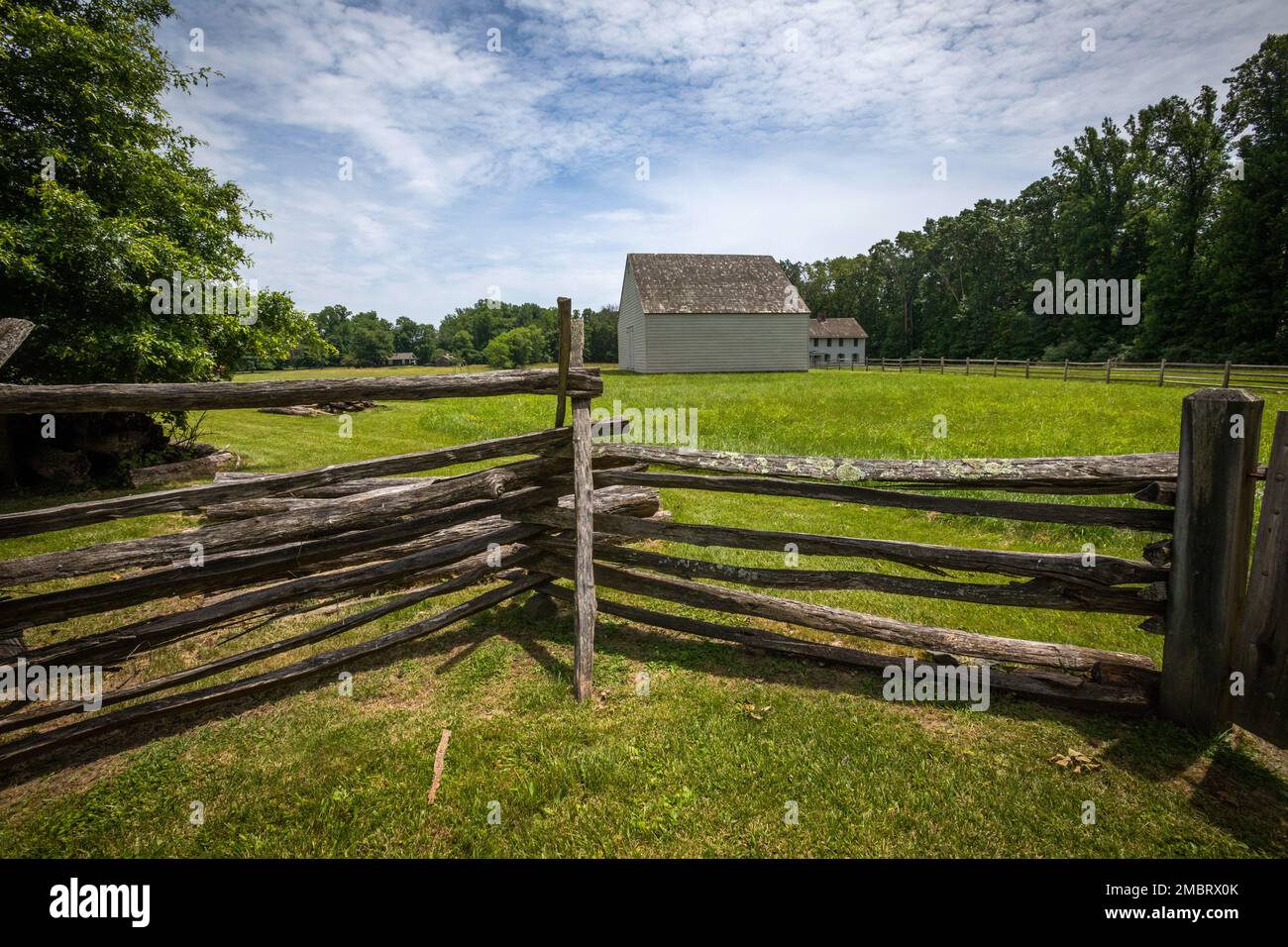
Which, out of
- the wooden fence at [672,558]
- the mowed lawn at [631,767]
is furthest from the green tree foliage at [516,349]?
the mowed lawn at [631,767]

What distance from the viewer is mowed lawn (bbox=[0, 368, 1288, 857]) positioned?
2787mm

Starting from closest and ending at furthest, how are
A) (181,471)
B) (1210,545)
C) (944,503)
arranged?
(1210,545), (944,503), (181,471)

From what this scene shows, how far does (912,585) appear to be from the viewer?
165 inches

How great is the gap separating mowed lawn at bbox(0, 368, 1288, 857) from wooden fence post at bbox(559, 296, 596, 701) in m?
0.25

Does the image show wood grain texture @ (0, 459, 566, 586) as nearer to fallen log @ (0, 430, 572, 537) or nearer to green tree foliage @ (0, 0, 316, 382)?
fallen log @ (0, 430, 572, 537)

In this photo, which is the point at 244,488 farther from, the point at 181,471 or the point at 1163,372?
the point at 1163,372

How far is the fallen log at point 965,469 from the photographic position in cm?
358

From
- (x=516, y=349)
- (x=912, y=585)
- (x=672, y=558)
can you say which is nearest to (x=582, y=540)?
(x=672, y=558)

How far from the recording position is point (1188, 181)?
1518 inches

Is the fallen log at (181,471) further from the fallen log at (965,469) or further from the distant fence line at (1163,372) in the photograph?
the distant fence line at (1163,372)

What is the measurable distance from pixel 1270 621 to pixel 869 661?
2.20 m

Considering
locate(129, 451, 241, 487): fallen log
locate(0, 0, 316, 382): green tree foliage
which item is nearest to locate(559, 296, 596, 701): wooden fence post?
locate(0, 0, 316, 382): green tree foliage

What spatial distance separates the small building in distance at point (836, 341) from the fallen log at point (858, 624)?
68725mm
